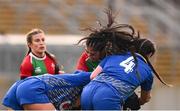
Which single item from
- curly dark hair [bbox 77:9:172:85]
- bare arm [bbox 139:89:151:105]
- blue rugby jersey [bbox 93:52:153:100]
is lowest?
bare arm [bbox 139:89:151:105]

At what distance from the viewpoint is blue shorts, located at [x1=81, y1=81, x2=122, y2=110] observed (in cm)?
536

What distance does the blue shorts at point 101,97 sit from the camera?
5.36 meters

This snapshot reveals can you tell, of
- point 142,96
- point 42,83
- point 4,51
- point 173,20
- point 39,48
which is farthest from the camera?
point 173,20

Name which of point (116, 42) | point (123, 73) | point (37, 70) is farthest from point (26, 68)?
point (123, 73)

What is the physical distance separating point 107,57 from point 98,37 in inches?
7.9

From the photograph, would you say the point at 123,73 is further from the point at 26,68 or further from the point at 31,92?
the point at 26,68

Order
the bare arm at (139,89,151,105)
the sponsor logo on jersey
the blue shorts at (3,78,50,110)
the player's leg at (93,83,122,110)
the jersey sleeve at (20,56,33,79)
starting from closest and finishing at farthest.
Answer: the player's leg at (93,83,122,110) → the blue shorts at (3,78,50,110) → the bare arm at (139,89,151,105) → the jersey sleeve at (20,56,33,79) → the sponsor logo on jersey

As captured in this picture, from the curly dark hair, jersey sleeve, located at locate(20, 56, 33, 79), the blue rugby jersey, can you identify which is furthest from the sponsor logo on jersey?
the blue rugby jersey

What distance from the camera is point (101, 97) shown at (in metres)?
5.36

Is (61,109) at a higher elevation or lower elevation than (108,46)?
lower

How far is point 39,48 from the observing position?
767 cm

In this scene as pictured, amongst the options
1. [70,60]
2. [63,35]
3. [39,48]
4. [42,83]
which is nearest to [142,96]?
[42,83]

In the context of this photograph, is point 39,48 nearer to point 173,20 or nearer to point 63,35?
point 63,35

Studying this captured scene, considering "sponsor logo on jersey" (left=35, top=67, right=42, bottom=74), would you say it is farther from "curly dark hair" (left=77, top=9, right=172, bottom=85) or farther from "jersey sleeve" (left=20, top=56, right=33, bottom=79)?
"curly dark hair" (left=77, top=9, right=172, bottom=85)
